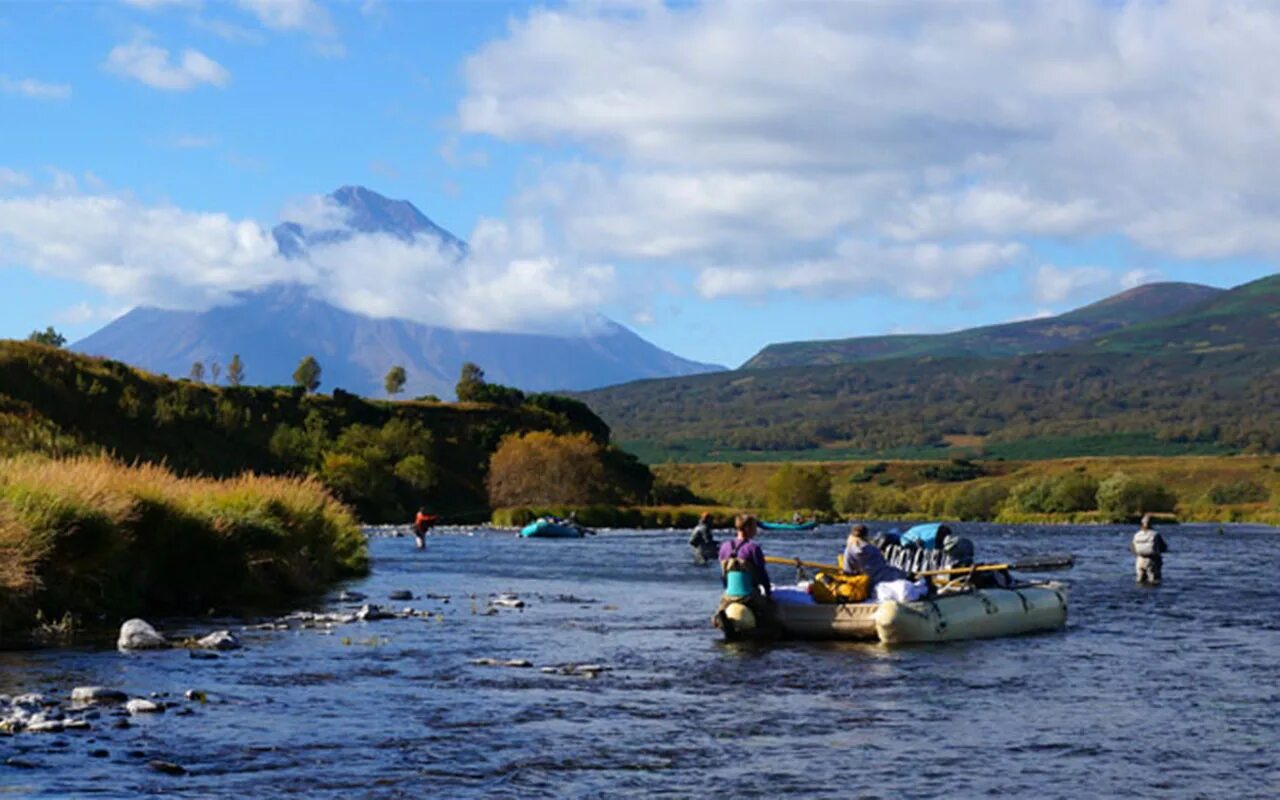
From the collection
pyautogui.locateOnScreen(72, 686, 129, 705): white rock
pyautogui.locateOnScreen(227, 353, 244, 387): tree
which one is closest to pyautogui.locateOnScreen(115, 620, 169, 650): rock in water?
pyautogui.locateOnScreen(72, 686, 129, 705): white rock

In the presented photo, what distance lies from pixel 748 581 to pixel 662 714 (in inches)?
309

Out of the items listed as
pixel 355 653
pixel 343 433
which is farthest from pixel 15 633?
pixel 343 433

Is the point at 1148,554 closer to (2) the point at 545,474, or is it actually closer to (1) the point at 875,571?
(1) the point at 875,571

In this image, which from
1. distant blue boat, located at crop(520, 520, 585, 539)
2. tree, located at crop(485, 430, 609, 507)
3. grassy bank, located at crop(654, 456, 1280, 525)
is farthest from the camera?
grassy bank, located at crop(654, 456, 1280, 525)

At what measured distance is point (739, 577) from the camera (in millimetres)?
27375

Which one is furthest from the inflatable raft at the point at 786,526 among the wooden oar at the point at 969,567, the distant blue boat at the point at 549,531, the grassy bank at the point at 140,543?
the grassy bank at the point at 140,543

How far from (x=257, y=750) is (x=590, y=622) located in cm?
1559

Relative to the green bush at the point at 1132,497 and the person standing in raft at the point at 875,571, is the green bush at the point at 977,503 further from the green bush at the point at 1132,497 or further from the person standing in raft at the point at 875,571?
the person standing in raft at the point at 875,571

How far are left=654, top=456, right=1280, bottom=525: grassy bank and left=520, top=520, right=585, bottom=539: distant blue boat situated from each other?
2127 inches

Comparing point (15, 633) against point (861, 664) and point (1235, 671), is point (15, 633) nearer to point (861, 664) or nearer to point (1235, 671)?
point (861, 664)

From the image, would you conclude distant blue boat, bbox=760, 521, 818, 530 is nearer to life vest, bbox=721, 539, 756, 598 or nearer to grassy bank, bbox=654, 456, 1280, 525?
grassy bank, bbox=654, 456, 1280, 525

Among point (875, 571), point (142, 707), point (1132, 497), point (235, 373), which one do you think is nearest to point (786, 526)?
point (1132, 497)

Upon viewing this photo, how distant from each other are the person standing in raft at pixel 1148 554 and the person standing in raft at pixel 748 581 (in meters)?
20.1

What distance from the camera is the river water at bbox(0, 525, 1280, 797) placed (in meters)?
15.5
